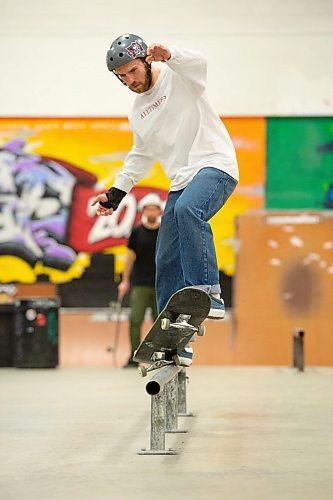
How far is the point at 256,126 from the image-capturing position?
11.9 m

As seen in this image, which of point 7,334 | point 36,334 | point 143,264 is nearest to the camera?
point 143,264

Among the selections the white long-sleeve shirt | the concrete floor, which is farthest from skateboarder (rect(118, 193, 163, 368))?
the white long-sleeve shirt

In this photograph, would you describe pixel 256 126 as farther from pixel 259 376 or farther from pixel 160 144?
pixel 160 144

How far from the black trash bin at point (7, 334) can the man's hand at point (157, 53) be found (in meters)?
7.11

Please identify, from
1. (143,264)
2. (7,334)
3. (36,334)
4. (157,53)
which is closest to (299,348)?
(143,264)

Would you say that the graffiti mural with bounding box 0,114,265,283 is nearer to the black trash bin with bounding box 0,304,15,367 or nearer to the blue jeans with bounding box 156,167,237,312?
the black trash bin with bounding box 0,304,15,367

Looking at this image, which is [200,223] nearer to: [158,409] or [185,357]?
[185,357]

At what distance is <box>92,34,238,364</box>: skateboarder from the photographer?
14.8ft

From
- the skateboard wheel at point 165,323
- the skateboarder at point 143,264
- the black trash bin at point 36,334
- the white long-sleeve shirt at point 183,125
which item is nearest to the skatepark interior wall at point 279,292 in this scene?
the black trash bin at point 36,334

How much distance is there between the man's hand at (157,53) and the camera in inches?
170

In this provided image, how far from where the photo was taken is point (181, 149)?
4.84 meters

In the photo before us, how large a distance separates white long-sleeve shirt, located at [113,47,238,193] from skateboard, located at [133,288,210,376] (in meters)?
0.84

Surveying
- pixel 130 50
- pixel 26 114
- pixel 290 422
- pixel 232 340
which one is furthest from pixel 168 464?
pixel 26 114

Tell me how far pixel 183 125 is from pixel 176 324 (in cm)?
120
